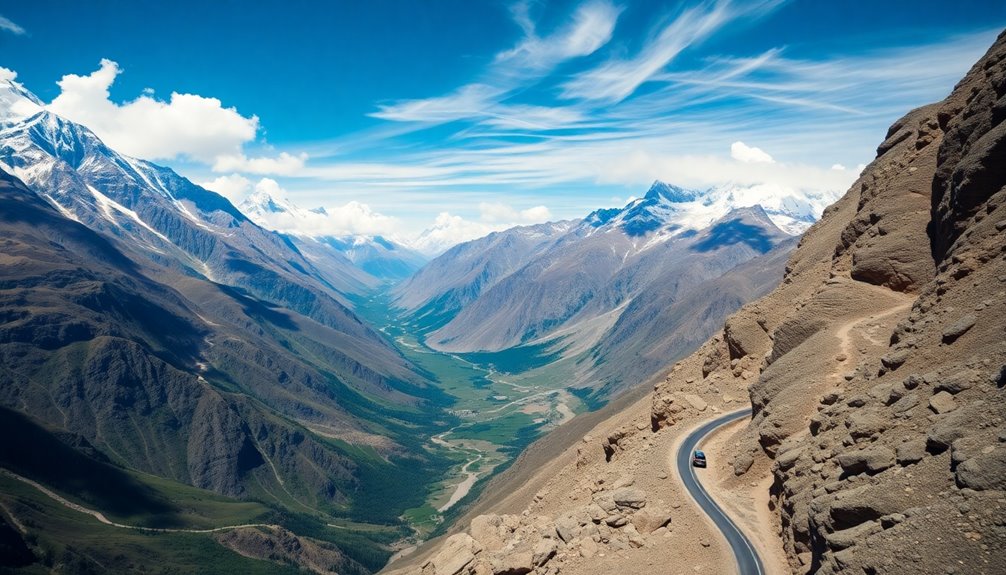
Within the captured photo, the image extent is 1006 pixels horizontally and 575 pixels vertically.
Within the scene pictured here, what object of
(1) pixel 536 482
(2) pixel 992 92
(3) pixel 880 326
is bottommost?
(1) pixel 536 482

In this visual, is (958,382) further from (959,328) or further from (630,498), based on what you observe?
(630,498)

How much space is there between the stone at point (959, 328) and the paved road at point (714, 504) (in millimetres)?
17879

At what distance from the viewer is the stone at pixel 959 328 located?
1301 inches

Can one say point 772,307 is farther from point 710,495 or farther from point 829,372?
point 710,495

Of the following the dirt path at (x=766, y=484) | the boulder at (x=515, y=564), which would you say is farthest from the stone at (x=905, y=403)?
the boulder at (x=515, y=564)

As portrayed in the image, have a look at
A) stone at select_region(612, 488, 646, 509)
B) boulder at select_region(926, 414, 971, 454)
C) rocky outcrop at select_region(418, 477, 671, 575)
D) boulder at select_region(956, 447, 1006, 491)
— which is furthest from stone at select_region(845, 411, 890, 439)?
stone at select_region(612, 488, 646, 509)

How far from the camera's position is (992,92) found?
135 feet

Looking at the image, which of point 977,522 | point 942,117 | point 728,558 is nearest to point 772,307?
point 942,117

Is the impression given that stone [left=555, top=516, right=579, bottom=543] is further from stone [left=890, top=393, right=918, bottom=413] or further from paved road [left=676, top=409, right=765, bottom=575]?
stone [left=890, top=393, right=918, bottom=413]

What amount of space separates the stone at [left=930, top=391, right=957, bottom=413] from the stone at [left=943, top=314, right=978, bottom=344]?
576 centimetres

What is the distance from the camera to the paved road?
121 ft

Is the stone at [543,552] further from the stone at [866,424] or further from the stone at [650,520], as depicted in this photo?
the stone at [866,424]

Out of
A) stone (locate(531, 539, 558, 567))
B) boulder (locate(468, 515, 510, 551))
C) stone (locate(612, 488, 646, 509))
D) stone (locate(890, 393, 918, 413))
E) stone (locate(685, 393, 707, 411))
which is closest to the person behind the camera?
stone (locate(890, 393, 918, 413))

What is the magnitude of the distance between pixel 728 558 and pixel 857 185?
68349mm
